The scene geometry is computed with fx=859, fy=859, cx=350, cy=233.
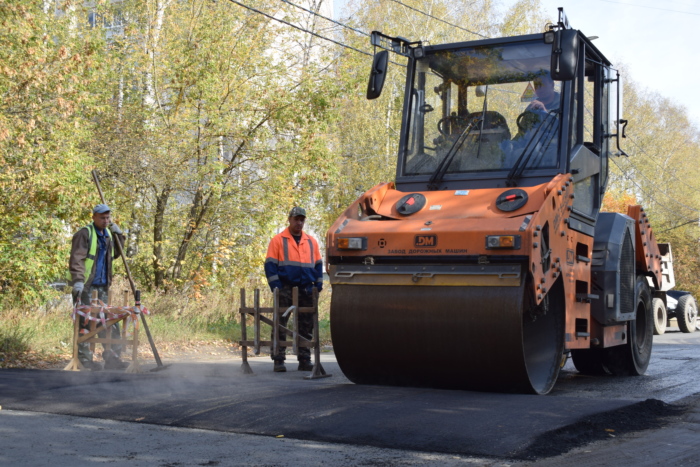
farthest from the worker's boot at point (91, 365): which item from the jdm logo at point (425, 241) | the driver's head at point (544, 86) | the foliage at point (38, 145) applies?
the driver's head at point (544, 86)

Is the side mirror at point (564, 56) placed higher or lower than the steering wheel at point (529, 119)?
higher

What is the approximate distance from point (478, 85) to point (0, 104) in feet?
23.0

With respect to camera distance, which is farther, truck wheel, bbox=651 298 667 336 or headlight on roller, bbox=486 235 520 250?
truck wheel, bbox=651 298 667 336

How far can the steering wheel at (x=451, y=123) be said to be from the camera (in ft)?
27.0

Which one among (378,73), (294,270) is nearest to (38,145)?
(294,270)

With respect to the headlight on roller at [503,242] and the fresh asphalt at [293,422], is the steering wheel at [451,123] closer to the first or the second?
the headlight on roller at [503,242]

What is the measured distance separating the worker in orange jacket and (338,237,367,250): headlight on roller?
7.50 ft

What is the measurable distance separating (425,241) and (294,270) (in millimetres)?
2958

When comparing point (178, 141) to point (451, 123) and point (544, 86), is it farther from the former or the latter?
point (544, 86)

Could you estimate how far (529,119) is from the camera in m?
7.90

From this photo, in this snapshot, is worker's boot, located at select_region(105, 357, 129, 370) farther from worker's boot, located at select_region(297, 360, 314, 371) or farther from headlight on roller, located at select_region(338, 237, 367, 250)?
headlight on roller, located at select_region(338, 237, 367, 250)

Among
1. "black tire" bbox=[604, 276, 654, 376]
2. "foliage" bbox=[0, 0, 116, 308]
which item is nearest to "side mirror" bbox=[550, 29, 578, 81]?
"black tire" bbox=[604, 276, 654, 376]

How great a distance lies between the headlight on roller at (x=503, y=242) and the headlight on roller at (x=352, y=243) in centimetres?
110

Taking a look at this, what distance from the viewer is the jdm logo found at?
6.94 metres
